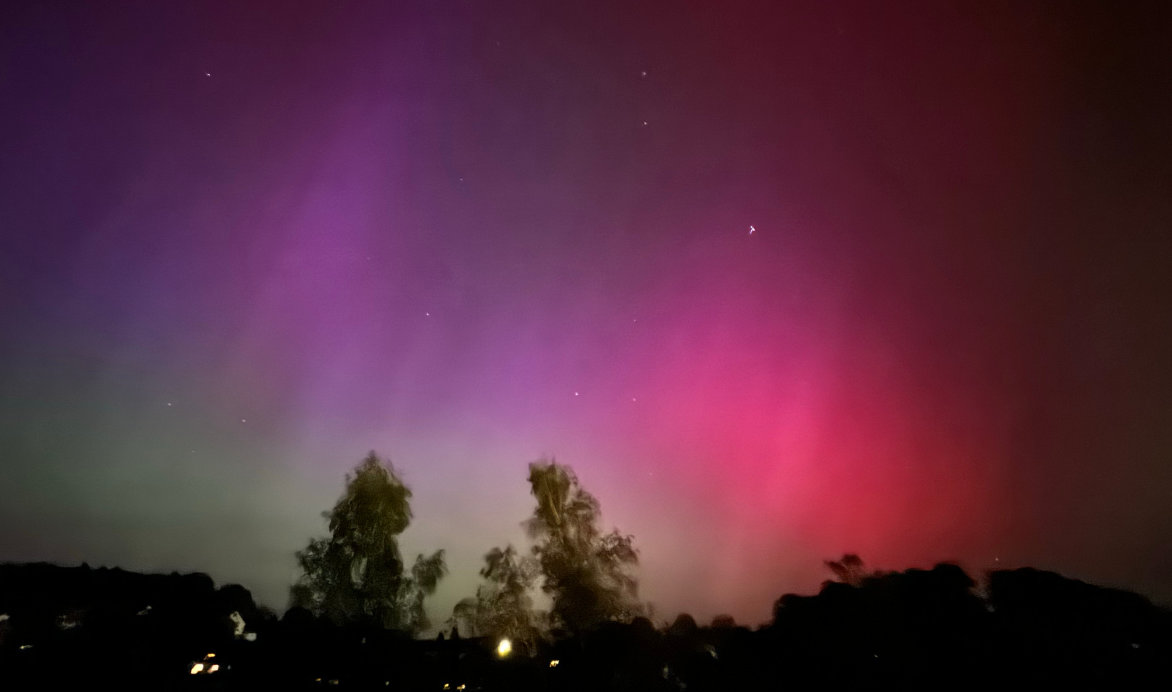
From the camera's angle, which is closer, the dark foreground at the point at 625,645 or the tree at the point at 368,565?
the dark foreground at the point at 625,645

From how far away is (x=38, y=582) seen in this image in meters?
30.8

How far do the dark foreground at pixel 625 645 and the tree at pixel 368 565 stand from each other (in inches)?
102

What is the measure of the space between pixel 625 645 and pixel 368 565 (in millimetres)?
13563

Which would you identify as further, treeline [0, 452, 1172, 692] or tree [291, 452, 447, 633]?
tree [291, 452, 447, 633]

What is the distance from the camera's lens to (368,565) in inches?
1534

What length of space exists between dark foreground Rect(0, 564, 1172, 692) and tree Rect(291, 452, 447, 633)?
2.60 m

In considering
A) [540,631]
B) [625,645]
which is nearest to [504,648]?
[540,631]

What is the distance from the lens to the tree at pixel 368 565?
38.2 meters

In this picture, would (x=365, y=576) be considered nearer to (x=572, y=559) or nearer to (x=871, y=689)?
(x=572, y=559)

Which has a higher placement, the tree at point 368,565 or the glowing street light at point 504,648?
the tree at point 368,565

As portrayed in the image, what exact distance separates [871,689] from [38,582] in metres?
32.6

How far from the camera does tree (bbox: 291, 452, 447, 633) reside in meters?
38.2

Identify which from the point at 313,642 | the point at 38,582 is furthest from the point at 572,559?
the point at 38,582

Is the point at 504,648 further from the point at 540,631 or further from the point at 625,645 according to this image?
the point at 625,645
